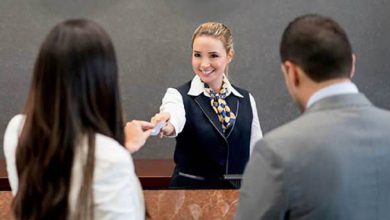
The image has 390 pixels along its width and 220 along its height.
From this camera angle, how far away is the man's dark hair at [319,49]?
1104 millimetres

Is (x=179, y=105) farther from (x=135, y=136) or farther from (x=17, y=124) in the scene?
(x=17, y=124)

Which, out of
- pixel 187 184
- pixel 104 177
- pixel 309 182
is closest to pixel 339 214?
pixel 309 182

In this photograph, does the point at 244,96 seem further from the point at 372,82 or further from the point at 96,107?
the point at 372,82

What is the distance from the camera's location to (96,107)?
111 cm

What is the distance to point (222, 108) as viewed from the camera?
2221mm

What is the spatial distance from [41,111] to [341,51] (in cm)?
63

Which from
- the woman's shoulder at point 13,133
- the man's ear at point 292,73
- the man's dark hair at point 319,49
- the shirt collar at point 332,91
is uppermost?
the man's dark hair at point 319,49

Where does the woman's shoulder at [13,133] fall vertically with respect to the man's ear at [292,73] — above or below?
below

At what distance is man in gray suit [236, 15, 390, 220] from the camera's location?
1.06 metres

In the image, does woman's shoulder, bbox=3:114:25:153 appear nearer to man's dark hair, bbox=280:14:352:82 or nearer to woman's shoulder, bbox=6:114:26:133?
woman's shoulder, bbox=6:114:26:133

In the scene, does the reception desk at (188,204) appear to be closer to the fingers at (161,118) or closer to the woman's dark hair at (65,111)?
the fingers at (161,118)

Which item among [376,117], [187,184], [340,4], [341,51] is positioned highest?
[340,4]

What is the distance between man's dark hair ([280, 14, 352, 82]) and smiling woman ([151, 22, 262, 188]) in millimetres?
1017

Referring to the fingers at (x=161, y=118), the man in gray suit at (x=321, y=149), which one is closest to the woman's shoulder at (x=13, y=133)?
the man in gray suit at (x=321, y=149)
